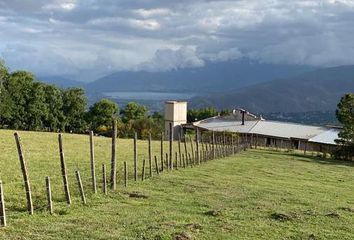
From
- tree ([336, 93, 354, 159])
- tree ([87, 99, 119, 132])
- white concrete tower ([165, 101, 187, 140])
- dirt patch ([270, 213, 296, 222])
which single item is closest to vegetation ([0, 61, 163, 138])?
tree ([87, 99, 119, 132])

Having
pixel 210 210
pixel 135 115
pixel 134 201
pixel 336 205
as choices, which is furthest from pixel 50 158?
pixel 135 115

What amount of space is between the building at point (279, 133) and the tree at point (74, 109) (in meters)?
24.4

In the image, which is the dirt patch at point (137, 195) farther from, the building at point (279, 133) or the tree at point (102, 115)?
the tree at point (102, 115)

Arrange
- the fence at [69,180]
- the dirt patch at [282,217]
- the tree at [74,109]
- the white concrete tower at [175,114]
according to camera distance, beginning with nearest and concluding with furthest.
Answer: the fence at [69,180], the dirt patch at [282,217], the tree at [74,109], the white concrete tower at [175,114]

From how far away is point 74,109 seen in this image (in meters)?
97.5

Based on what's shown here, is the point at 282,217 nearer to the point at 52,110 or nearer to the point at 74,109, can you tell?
the point at 52,110

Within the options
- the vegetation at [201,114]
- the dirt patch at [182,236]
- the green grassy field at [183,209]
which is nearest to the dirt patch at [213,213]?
the green grassy field at [183,209]

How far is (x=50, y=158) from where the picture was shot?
1099 inches

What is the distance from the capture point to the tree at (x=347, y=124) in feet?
179

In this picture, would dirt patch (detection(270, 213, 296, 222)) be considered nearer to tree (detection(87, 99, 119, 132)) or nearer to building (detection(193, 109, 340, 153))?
building (detection(193, 109, 340, 153))

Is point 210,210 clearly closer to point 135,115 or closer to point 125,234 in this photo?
point 125,234

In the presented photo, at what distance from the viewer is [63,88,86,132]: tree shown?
97.1 meters

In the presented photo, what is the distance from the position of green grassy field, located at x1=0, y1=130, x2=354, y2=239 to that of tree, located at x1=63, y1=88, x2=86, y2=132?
71.1 meters

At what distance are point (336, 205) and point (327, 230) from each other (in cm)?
527
